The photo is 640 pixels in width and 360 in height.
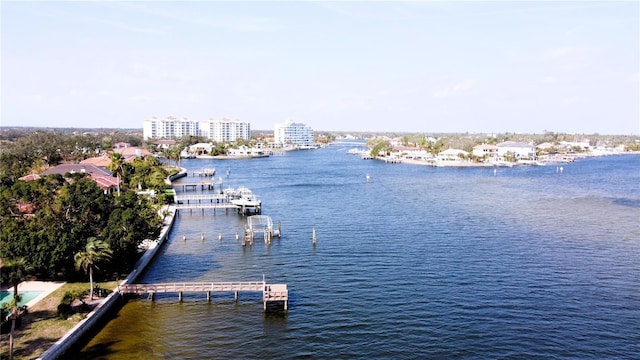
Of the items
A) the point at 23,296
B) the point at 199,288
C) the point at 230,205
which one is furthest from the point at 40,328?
the point at 230,205

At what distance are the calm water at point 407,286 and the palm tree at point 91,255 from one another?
4006mm

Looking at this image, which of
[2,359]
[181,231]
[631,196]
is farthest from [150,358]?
[631,196]

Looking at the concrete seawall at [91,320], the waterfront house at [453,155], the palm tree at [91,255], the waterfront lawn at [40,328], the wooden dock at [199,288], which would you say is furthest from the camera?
the waterfront house at [453,155]

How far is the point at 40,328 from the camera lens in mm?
30938

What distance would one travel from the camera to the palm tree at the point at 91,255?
1431 inches

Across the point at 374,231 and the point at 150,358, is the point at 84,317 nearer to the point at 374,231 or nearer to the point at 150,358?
the point at 150,358

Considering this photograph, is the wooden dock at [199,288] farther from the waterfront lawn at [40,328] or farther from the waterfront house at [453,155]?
the waterfront house at [453,155]

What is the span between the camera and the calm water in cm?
3203

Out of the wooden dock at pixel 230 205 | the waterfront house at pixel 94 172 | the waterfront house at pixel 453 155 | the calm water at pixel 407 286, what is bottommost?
the calm water at pixel 407 286

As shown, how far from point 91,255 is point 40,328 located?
6700mm

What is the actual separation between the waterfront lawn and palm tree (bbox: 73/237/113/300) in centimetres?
175

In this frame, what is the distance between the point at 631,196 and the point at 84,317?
97.6m

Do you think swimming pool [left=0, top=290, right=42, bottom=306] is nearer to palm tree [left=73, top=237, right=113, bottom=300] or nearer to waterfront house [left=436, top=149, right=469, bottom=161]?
palm tree [left=73, top=237, right=113, bottom=300]

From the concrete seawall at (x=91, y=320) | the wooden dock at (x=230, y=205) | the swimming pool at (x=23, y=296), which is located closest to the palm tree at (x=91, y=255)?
the concrete seawall at (x=91, y=320)
